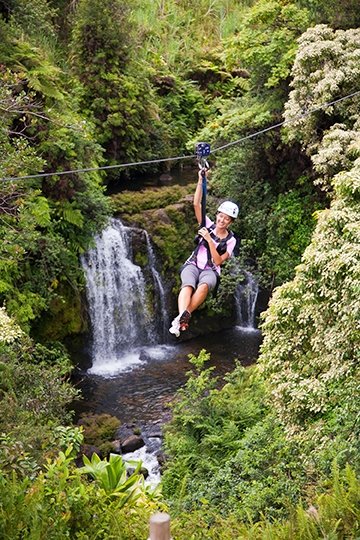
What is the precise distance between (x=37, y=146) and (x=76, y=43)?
22.6 ft

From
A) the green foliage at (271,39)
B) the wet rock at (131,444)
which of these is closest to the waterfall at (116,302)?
the wet rock at (131,444)

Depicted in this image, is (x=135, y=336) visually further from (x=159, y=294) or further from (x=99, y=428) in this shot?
(x=99, y=428)

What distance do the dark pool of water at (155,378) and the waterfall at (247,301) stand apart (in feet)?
0.93

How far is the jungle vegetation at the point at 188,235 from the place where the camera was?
692cm

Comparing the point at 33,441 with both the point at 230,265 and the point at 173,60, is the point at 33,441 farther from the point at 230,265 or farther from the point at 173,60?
the point at 173,60

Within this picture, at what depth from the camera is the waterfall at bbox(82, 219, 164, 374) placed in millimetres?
16578

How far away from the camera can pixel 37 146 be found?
1474 cm

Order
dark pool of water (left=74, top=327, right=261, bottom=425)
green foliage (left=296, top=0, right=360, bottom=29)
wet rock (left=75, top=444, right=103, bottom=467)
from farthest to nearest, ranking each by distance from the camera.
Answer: green foliage (left=296, top=0, right=360, bottom=29), dark pool of water (left=74, top=327, right=261, bottom=425), wet rock (left=75, top=444, right=103, bottom=467)

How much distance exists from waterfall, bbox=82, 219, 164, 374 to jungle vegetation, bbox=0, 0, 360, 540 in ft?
2.02

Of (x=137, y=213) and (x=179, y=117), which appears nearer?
(x=137, y=213)

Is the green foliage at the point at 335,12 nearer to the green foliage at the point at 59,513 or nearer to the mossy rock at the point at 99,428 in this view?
the mossy rock at the point at 99,428

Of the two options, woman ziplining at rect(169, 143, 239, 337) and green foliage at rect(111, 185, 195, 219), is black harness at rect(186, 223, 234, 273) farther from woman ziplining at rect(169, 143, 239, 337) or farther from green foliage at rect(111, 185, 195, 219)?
green foliage at rect(111, 185, 195, 219)

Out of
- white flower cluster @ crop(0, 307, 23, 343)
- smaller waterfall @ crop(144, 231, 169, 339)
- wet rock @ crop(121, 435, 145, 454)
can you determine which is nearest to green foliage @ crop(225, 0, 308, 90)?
smaller waterfall @ crop(144, 231, 169, 339)

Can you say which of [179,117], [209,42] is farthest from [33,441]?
[209,42]
